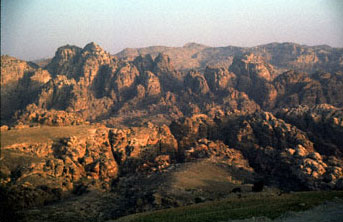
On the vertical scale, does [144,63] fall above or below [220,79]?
above

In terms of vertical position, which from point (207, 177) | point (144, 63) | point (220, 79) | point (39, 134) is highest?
point (144, 63)

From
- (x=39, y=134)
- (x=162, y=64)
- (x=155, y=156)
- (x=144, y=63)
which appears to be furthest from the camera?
(x=144, y=63)

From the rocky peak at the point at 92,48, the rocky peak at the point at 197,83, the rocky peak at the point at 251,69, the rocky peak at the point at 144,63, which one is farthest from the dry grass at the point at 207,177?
the rocky peak at the point at 92,48

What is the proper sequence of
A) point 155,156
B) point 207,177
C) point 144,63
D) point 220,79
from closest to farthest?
point 207,177
point 155,156
point 220,79
point 144,63

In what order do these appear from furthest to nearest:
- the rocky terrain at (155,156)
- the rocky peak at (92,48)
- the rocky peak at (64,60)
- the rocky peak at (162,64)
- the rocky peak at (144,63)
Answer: the rocky peak at (144,63) → the rocky peak at (162,64) → the rocky peak at (92,48) → the rocky peak at (64,60) → the rocky terrain at (155,156)

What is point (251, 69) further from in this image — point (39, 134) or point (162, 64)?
point (39, 134)

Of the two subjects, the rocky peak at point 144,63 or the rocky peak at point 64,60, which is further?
the rocky peak at point 144,63

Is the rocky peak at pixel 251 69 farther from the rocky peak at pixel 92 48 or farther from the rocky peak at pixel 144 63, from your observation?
the rocky peak at pixel 92 48

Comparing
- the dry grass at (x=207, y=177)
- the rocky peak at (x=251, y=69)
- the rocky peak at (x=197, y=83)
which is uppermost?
the rocky peak at (x=251, y=69)

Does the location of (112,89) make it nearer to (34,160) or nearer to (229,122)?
(229,122)

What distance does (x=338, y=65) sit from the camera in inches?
6949

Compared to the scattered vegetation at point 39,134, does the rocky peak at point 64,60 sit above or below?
above

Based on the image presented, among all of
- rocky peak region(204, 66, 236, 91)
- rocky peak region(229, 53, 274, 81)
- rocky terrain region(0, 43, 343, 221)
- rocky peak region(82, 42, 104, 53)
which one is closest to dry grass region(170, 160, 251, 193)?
rocky terrain region(0, 43, 343, 221)

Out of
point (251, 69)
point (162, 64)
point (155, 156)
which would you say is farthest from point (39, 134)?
point (251, 69)
